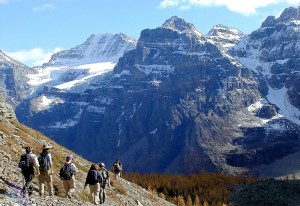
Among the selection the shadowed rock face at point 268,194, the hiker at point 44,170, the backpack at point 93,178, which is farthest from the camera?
the shadowed rock face at point 268,194

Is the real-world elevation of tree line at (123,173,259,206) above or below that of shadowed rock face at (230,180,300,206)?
below

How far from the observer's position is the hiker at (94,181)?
39.8 metres

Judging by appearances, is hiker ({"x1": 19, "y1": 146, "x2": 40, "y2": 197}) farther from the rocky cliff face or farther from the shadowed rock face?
the shadowed rock face

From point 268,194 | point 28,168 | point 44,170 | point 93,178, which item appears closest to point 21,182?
point 44,170

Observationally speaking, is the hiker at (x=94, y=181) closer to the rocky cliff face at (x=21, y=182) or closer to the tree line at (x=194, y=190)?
the rocky cliff face at (x=21, y=182)

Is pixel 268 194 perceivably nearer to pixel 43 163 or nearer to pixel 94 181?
pixel 94 181

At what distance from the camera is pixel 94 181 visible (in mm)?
39750

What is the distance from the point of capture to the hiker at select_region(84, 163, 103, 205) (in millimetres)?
39844

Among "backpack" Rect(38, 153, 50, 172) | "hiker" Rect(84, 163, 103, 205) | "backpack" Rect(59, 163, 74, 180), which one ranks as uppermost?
"backpack" Rect(38, 153, 50, 172)

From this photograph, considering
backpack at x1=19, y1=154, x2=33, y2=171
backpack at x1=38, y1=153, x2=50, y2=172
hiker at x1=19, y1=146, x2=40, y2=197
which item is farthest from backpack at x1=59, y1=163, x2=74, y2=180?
backpack at x1=19, y1=154, x2=33, y2=171

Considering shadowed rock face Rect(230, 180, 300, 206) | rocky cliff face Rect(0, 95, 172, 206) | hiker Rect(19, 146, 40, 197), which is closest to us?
rocky cliff face Rect(0, 95, 172, 206)

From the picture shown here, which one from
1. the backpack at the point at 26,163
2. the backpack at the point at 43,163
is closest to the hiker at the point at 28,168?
the backpack at the point at 26,163

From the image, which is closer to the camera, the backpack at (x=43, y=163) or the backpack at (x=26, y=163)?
the backpack at (x=26, y=163)

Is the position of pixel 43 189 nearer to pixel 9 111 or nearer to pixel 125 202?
pixel 125 202
